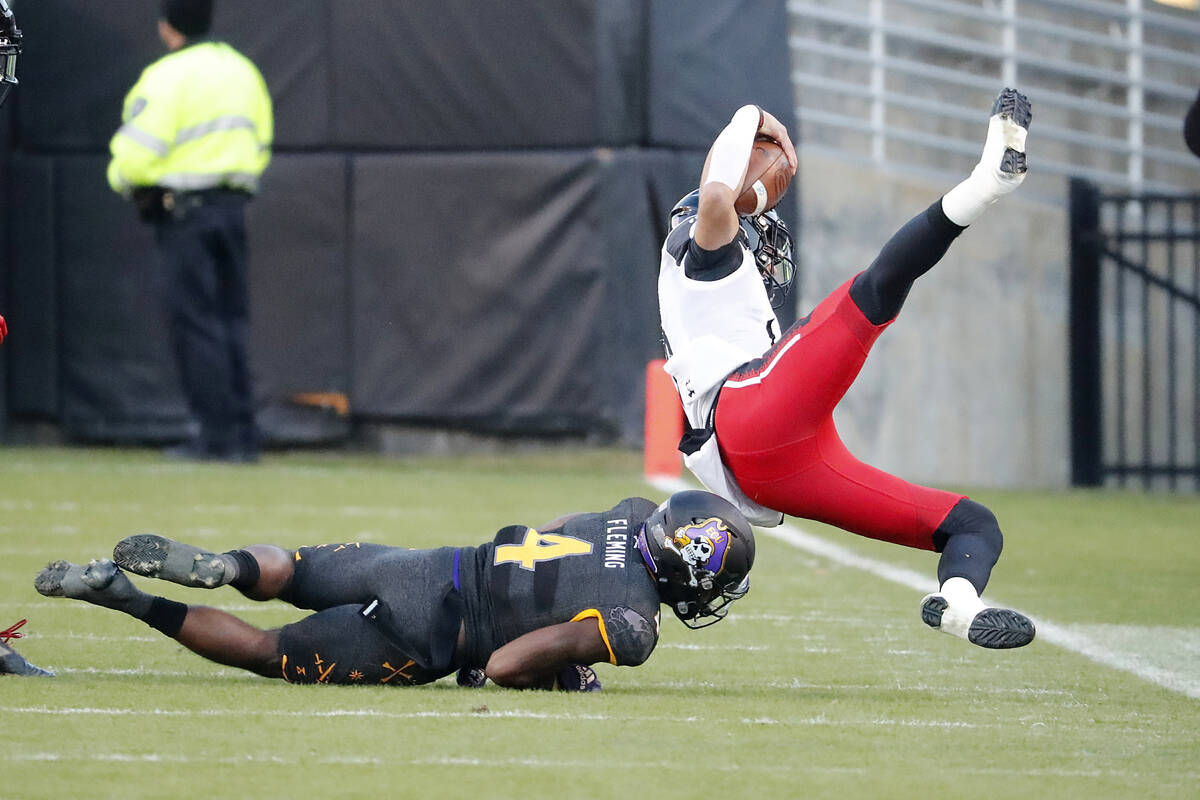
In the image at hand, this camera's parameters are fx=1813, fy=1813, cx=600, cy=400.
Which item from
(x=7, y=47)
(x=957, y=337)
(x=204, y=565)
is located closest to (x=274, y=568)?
(x=204, y=565)

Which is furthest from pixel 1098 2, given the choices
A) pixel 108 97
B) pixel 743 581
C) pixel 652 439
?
pixel 743 581

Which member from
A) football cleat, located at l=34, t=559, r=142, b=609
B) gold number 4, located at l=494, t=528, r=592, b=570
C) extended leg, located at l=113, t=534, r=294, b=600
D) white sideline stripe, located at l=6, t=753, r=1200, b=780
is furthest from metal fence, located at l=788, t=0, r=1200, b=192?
white sideline stripe, located at l=6, t=753, r=1200, b=780

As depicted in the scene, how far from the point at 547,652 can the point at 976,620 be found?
1025 mm

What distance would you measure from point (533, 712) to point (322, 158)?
326 inches

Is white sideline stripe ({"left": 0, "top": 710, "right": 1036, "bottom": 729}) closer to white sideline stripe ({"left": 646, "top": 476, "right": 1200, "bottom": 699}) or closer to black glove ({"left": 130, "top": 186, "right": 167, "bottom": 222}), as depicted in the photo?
white sideline stripe ({"left": 646, "top": 476, "right": 1200, "bottom": 699})

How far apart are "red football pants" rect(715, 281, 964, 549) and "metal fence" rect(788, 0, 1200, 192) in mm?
7628

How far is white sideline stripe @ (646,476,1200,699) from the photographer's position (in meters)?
4.94

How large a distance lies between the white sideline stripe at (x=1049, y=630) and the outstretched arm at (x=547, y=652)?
5.13 ft

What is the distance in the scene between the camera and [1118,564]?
25.6ft

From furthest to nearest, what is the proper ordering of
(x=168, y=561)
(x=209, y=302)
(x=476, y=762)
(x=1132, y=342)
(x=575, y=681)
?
(x=1132, y=342), (x=209, y=302), (x=575, y=681), (x=168, y=561), (x=476, y=762)

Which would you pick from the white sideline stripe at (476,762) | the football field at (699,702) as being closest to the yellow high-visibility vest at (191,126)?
the football field at (699,702)

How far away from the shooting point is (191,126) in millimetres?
10172

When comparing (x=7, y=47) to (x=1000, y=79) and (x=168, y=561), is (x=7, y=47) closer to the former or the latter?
(x=168, y=561)

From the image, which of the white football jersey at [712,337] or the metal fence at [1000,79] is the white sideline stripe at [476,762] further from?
the metal fence at [1000,79]
